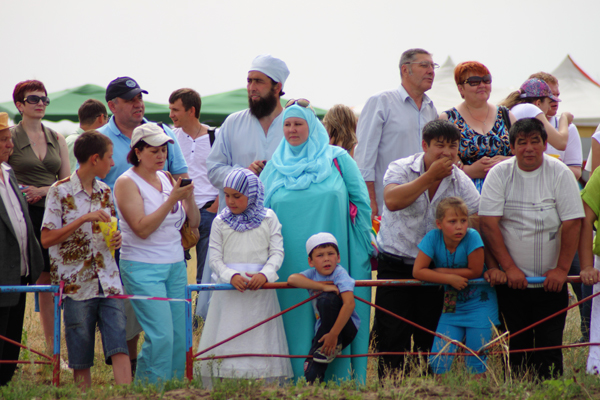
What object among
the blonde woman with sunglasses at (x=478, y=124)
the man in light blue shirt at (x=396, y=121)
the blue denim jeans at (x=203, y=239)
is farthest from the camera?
the blue denim jeans at (x=203, y=239)

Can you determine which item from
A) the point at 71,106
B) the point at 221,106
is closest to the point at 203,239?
the point at 221,106

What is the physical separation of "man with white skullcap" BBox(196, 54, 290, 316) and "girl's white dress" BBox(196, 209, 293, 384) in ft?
3.06

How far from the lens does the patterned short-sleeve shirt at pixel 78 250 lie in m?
3.91

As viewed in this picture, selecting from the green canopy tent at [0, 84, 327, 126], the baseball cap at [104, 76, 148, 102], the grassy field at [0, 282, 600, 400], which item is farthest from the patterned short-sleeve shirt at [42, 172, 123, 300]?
the green canopy tent at [0, 84, 327, 126]

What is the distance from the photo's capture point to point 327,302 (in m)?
3.93

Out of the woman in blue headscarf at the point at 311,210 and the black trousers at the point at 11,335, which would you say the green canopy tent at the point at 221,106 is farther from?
the black trousers at the point at 11,335

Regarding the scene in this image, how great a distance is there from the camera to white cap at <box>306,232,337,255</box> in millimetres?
4035

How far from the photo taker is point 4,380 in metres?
4.21

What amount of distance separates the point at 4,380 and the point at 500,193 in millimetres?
3642

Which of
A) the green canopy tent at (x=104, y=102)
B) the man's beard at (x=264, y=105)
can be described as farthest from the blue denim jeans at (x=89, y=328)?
the green canopy tent at (x=104, y=102)

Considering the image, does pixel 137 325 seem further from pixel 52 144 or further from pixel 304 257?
pixel 52 144

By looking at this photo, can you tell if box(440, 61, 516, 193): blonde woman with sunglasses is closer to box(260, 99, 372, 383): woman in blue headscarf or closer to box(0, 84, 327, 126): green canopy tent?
box(260, 99, 372, 383): woman in blue headscarf

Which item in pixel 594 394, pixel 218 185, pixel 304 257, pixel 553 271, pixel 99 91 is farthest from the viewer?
pixel 99 91

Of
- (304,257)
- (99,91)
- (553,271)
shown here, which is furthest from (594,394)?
(99,91)
